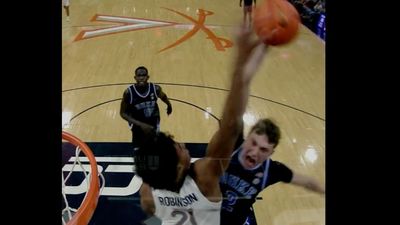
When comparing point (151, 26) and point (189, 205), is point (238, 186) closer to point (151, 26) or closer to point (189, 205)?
point (189, 205)

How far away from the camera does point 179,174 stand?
5.30 feet

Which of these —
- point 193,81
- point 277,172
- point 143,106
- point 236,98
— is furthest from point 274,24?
point 193,81

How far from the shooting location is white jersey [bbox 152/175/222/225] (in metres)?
1.68

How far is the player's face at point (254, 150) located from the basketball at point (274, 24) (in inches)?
23.9

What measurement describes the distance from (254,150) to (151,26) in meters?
4.70

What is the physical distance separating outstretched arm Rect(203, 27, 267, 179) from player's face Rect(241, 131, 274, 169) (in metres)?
0.12

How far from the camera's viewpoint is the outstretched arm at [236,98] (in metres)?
1.16

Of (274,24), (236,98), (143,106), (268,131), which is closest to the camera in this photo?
(274,24)

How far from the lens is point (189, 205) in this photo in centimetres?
172

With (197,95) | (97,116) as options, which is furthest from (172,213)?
(197,95)

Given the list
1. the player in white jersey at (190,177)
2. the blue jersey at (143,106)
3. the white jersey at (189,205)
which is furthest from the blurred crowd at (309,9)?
the blue jersey at (143,106)

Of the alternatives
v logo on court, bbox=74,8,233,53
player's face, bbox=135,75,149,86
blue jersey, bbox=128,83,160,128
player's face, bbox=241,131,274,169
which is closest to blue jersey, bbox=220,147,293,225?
player's face, bbox=241,131,274,169
